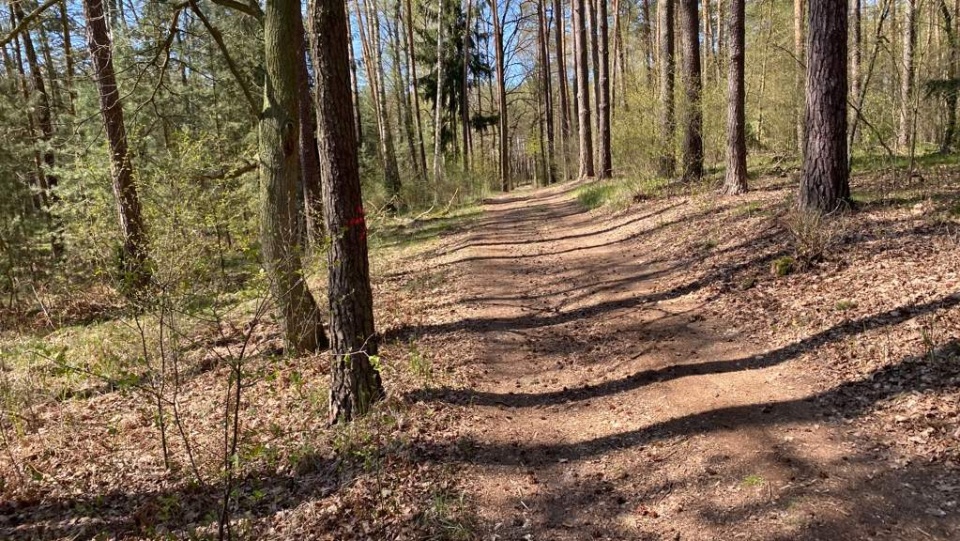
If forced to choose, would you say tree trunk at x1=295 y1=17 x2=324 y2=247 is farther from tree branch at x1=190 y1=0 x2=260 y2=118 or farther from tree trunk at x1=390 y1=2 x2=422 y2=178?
tree trunk at x1=390 y1=2 x2=422 y2=178

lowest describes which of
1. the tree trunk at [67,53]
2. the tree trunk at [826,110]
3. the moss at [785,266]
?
the moss at [785,266]

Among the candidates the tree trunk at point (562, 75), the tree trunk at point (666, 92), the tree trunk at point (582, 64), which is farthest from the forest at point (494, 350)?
the tree trunk at point (562, 75)

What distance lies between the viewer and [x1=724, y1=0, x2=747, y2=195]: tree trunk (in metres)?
9.84

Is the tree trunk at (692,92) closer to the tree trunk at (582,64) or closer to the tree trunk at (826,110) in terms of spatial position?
the tree trunk at (826,110)

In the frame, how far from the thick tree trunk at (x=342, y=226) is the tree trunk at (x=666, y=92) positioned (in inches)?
386

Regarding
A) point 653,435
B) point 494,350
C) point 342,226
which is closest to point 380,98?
point 494,350

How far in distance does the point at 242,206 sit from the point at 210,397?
19.2 ft

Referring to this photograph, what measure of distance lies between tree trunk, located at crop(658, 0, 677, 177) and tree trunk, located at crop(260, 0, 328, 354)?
9.02 m

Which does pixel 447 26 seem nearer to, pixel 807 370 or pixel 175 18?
pixel 175 18

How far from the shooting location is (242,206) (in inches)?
428

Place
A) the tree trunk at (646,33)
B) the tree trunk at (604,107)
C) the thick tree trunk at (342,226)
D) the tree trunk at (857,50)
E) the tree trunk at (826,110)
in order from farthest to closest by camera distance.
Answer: the tree trunk at (646,33), the tree trunk at (604,107), the tree trunk at (857,50), the tree trunk at (826,110), the thick tree trunk at (342,226)

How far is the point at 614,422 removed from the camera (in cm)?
454

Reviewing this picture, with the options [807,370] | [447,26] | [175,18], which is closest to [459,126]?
[447,26]

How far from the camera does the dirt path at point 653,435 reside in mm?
3213
